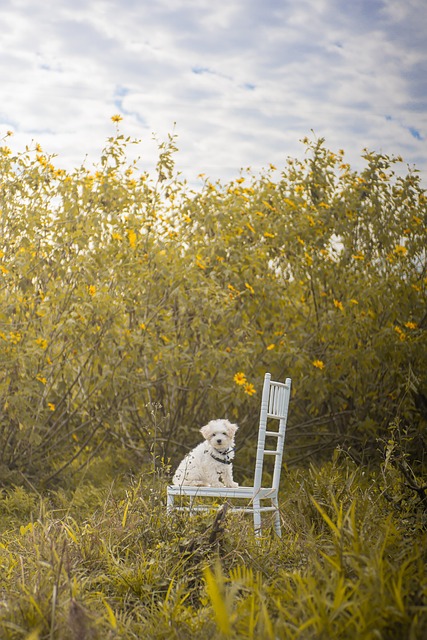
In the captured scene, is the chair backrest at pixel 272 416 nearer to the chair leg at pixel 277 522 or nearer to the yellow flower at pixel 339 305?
the chair leg at pixel 277 522

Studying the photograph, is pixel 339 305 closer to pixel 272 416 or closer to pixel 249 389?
pixel 249 389

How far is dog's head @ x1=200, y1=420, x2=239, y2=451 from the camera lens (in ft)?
13.2

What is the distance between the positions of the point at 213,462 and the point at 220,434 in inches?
6.3

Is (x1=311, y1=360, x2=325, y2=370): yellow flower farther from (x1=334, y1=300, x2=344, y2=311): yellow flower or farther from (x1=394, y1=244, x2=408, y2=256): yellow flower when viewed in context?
(x1=394, y1=244, x2=408, y2=256): yellow flower

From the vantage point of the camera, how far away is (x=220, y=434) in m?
4.04

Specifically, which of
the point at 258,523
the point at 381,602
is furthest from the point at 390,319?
the point at 381,602

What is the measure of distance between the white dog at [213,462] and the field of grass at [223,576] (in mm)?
387

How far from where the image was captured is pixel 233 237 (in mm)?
5672

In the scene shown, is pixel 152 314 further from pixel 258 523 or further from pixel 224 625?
pixel 224 625

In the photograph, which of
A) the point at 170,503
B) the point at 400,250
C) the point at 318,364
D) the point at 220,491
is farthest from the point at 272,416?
the point at 400,250

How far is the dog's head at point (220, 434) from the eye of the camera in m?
4.01

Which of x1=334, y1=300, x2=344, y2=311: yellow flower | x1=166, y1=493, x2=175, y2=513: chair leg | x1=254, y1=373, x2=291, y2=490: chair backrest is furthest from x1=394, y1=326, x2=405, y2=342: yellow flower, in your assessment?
x1=166, y1=493, x2=175, y2=513: chair leg

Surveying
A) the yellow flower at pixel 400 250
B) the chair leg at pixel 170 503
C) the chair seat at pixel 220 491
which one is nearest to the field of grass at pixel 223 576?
the chair leg at pixel 170 503

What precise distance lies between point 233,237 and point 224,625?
409 centimetres
